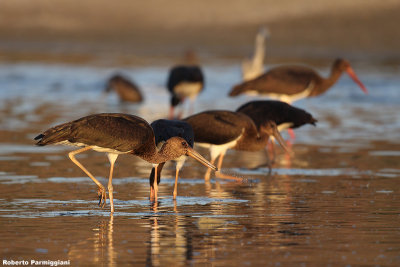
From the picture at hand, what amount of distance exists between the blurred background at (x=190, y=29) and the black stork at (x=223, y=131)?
86.6 ft

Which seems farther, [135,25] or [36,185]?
[135,25]

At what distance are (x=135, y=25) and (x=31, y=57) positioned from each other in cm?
713

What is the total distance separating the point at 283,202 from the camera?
9.92 meters

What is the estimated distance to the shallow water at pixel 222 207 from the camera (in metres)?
7.48

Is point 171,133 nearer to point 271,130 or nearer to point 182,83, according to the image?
point 271,130

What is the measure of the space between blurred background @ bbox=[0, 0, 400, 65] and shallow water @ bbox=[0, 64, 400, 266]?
74.2 ft

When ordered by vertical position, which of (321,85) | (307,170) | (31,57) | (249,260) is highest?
(31,57)

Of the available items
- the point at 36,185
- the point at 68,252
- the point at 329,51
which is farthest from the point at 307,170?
the point at 329,51

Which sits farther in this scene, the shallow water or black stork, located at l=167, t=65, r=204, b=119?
black stork, located at l=167, t=65, r=204, b=119

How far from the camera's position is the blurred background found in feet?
134

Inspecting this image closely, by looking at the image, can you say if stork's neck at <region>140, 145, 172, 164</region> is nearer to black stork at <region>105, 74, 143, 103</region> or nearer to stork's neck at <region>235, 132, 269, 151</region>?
stork's neck at <region>235, 132, 269, 151</region>

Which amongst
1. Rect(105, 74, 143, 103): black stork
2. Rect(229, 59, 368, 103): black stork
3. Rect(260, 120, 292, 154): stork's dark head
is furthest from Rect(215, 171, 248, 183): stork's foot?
Rect(105, 74, 143, 103): black stork

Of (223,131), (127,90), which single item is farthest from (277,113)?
(127,90)

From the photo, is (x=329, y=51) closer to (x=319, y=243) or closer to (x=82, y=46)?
(x=82, y=46)
